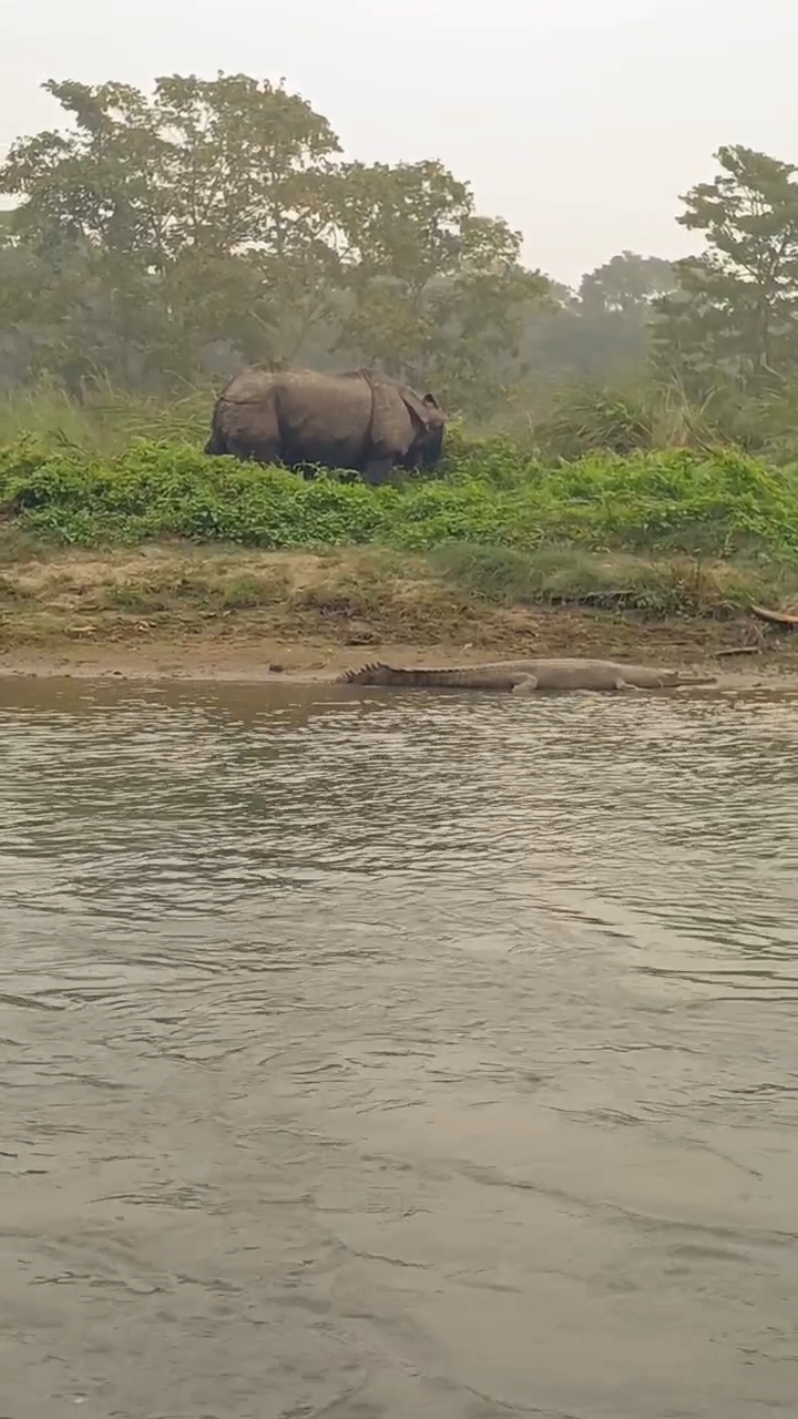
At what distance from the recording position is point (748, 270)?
2611 centimetres

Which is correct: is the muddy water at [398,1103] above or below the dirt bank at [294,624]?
below

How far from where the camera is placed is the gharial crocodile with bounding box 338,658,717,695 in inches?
421

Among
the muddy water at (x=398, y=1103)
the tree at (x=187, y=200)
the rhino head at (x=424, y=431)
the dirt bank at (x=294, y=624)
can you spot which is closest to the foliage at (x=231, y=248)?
the tree at (x=187, y=200)

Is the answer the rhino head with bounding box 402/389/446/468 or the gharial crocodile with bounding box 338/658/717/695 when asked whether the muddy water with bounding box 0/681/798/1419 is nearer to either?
the gharial crocodile with bounding box 338/658/717/695

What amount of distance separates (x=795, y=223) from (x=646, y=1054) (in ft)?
79.2

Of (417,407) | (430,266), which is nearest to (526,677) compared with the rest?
(417,407)

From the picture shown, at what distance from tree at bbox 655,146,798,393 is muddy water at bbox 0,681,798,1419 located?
20.0 meters

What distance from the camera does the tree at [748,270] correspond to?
84.8ft

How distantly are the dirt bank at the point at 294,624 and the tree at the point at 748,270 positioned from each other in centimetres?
1433

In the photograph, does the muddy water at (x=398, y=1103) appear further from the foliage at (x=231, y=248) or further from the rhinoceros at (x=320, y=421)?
the foliage at (x=231, y=248)

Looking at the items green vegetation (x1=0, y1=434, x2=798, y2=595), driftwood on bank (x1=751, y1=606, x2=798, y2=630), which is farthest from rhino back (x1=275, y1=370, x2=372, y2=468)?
driftwood on bank (x1=751, y1=606, x2=798, y2=630)

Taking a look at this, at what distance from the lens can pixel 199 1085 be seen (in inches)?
151

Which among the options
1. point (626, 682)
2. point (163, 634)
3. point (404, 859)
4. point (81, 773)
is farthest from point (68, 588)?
point (404, 859)

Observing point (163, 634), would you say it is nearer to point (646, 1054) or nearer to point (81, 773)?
point (81, 773)
